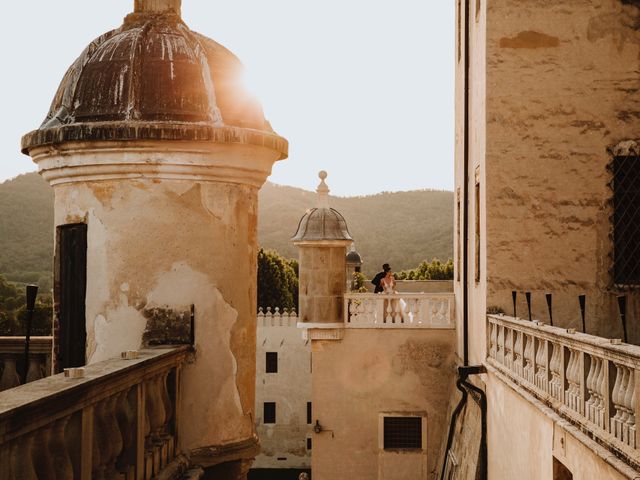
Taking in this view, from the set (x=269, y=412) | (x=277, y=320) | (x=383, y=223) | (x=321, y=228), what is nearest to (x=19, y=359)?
(x=321, y=228)

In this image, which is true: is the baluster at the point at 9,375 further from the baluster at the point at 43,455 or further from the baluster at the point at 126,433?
the baluster at the point at 43,455

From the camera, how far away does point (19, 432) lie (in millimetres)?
3521

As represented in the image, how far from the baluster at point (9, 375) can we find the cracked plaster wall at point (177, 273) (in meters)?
2.05

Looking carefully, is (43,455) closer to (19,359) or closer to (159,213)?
(159,213)

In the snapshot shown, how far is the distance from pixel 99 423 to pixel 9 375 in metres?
3.59

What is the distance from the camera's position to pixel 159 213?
6117 millimetres

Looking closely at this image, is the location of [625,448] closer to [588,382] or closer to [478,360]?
[588,382]

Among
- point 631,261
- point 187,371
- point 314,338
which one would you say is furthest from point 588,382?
point 314,338

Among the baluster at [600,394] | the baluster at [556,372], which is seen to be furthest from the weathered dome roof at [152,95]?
the baluster at [556,372]

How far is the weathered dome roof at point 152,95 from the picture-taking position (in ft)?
19.5

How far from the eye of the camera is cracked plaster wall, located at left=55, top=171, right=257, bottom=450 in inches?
241

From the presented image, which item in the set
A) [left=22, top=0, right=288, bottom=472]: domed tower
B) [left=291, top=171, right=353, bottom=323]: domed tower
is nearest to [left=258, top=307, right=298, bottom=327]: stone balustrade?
[left=291, top=171, right=353, bottom=323]: domed tower

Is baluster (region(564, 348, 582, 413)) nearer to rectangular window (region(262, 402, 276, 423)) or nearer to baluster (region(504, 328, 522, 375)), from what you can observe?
baluster (region(504, 328, 522, 375))

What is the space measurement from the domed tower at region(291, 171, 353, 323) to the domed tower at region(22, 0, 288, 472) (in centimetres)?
1230
